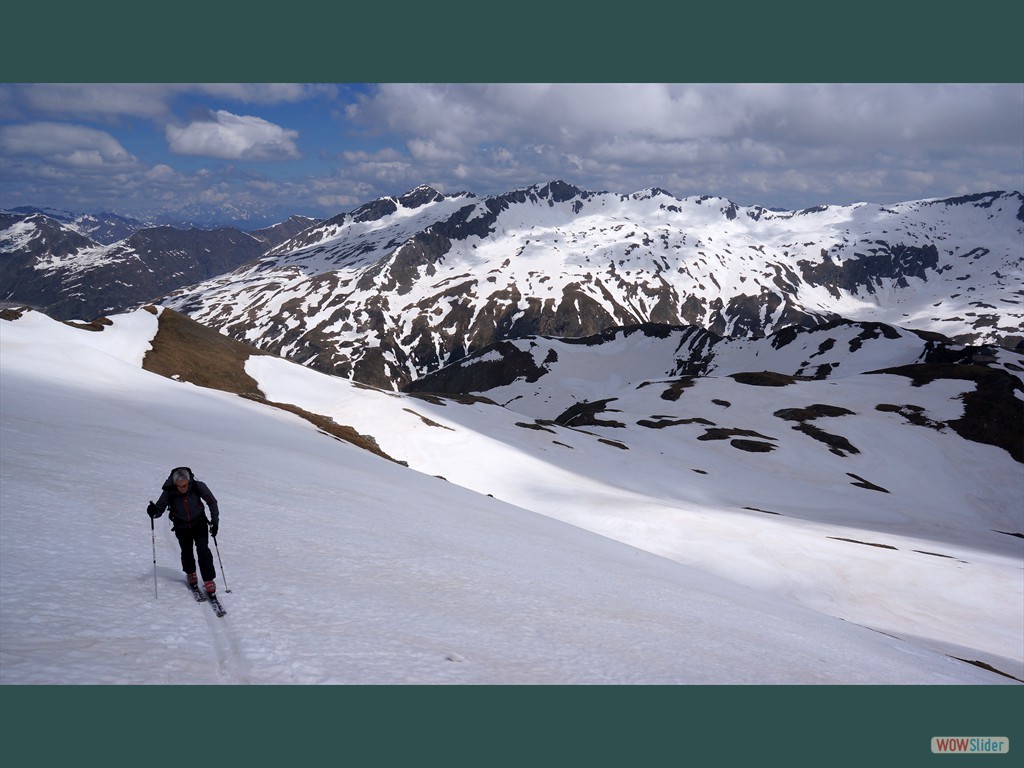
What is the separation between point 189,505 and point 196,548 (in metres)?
0.86

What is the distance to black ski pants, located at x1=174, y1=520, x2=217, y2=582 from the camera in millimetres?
9633

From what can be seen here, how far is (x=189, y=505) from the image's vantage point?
10500 mm

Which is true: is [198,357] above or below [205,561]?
above

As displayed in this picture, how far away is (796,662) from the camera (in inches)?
508

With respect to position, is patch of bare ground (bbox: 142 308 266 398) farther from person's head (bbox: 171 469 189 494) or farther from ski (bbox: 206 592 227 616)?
ski (bbox: 206 592 227 616)

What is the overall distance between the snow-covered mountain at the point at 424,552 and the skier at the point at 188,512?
0.65m

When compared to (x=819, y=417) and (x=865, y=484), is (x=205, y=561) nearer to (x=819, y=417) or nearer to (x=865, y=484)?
(x=865, y=484)

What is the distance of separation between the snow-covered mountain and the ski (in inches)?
5.3

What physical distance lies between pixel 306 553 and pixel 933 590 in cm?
3677

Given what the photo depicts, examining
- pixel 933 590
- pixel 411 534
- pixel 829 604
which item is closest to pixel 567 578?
pixel 411 534

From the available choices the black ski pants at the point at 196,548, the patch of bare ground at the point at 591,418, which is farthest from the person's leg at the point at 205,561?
the patch of bare ground at the point at 591,418

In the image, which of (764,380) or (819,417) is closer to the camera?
(819,417)

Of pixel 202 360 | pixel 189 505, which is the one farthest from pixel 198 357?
pixel 189 505

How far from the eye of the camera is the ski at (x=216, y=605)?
9.15 metres
